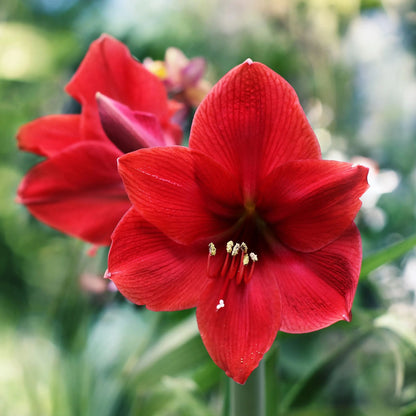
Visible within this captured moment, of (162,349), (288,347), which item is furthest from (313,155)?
(288,347)

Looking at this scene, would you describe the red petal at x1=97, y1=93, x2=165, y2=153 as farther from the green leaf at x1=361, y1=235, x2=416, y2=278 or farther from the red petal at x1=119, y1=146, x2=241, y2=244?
the green leaf at x1=361, y1=235, x2=416, y2=278

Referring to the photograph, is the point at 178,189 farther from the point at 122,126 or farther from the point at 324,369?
the point at 324,369

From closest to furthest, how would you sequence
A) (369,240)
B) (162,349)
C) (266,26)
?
(162,349) < (369,240) < (266,26)

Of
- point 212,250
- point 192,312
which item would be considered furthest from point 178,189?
point 192,312

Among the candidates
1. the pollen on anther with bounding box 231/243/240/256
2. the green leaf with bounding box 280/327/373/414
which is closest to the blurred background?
the green leaf with bounding box 280/327/373/414

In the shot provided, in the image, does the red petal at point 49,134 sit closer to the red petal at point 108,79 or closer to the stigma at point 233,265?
the red petal at point 108,79

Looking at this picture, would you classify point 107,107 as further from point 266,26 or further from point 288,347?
point 266,26

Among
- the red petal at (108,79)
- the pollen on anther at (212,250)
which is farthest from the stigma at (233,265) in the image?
the red petal at (108,79)
